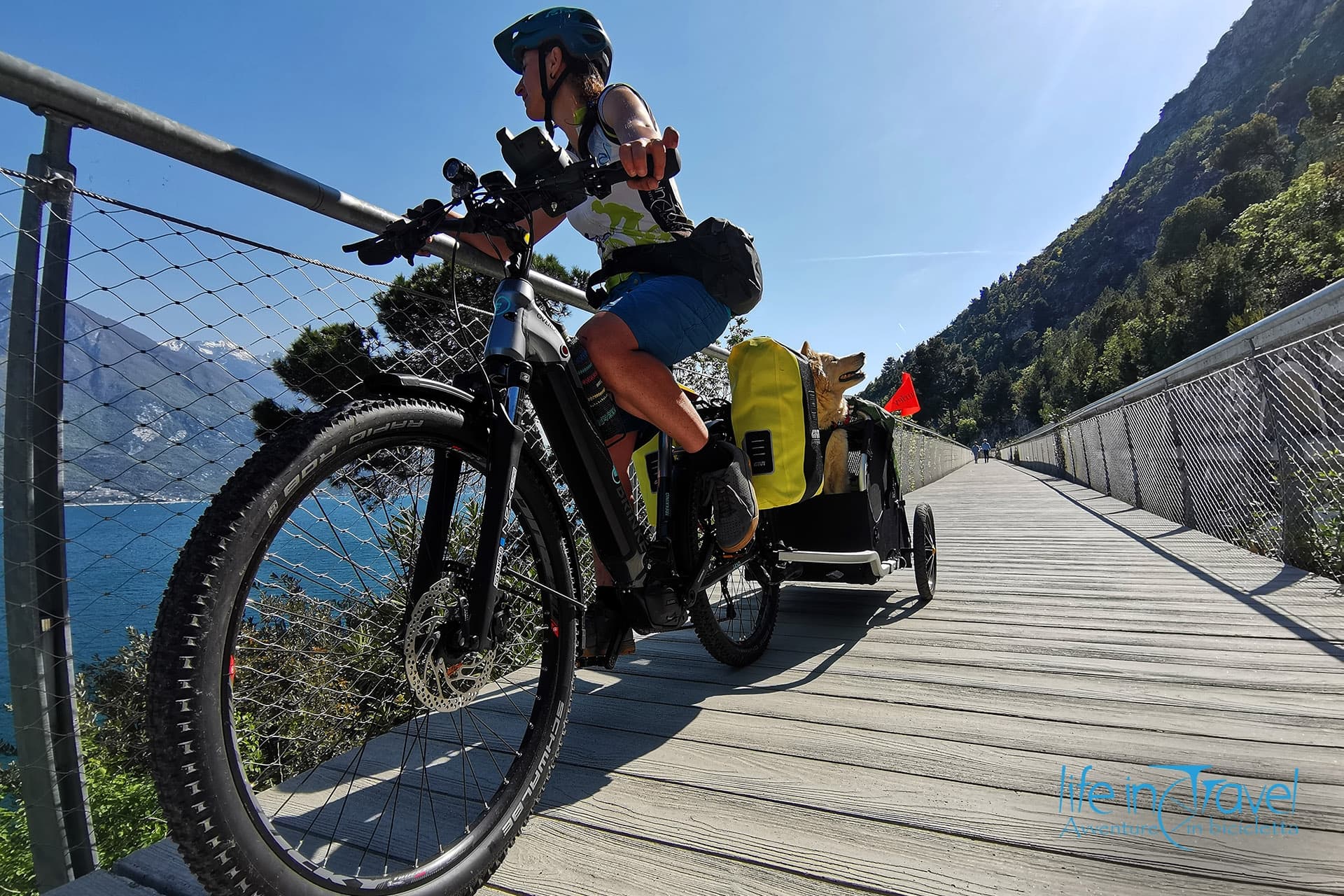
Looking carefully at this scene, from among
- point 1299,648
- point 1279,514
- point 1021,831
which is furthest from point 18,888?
point 1279,514

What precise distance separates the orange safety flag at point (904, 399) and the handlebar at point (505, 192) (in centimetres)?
403

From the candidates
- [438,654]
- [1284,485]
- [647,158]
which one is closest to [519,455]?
[438,654]

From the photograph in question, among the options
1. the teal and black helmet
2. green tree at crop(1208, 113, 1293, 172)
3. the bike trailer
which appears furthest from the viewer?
green tree at crop(1208, 113, 1293, 172)

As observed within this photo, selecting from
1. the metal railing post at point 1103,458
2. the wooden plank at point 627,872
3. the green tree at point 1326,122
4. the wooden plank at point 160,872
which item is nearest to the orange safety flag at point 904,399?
the wooden plank at point 627,872

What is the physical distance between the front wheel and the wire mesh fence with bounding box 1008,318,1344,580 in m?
3.42

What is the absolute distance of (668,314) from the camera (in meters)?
1.51

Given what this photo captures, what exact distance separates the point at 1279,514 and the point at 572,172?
156 inches

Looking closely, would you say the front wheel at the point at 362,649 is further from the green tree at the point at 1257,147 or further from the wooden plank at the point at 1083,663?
the green tree at the point at 1257,147

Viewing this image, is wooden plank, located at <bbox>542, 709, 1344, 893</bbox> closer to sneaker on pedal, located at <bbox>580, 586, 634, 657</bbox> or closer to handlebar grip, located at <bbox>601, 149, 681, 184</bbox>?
sneaker on pedal, located at <bbox>580, 586, 634, 657</bbox>

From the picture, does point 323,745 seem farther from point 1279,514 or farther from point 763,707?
point 1279,514

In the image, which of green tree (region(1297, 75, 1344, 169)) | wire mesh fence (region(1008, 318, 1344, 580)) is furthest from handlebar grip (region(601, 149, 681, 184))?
green tree (region(1297, 75, 1344, 169))

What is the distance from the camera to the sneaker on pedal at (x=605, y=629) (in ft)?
4.67

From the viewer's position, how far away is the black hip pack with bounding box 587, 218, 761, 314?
61.7 inches

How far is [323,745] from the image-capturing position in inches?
77.6
